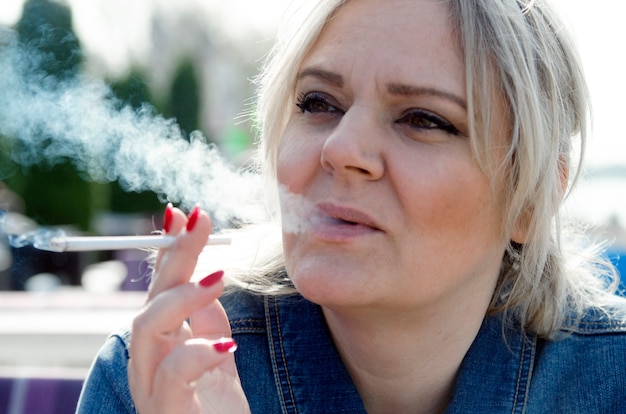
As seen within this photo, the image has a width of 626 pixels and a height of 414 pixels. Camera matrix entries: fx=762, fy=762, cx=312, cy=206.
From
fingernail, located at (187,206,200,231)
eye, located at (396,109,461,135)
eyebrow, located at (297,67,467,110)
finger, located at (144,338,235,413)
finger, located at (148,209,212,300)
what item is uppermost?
eyebrow, located at (297,67,467,110)

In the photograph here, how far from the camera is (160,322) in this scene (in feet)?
5.16

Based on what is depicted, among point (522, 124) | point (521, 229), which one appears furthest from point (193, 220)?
point (521, 229)

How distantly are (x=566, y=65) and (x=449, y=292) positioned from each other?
30.4 inches

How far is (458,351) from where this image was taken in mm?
2271

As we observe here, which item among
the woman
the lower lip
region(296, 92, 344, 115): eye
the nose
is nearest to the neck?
the woman

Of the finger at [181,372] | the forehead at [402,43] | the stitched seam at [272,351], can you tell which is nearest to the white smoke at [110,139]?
the stitched seam at [272,351]

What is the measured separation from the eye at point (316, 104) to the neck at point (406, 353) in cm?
55

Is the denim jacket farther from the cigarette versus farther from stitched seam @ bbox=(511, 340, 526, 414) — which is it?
the cigarette

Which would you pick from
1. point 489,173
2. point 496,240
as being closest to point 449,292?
point 496,240

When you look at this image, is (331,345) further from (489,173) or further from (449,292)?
(489,173)

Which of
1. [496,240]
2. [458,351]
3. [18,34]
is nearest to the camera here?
[496,240]

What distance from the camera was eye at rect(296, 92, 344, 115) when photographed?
6.76 feet

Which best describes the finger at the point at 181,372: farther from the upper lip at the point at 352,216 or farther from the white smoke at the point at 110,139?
the white smoke at the point at 110,139

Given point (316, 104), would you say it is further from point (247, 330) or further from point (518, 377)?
point (518, 377)
